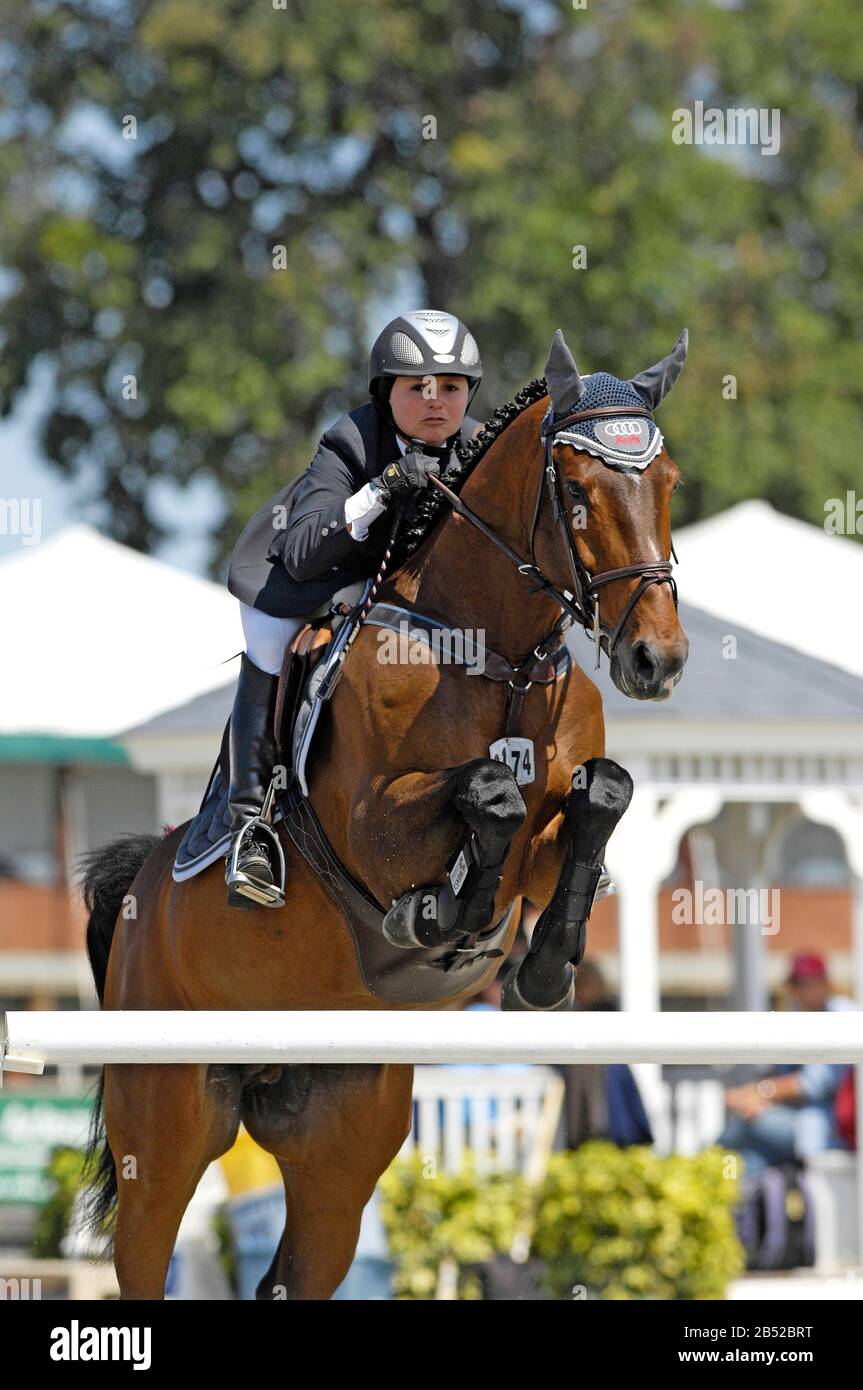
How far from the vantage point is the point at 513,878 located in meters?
5.15

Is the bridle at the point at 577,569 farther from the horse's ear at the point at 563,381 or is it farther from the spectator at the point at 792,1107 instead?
the spectator at the point at 792,1107

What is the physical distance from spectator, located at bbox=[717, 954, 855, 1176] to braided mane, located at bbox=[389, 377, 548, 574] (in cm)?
636

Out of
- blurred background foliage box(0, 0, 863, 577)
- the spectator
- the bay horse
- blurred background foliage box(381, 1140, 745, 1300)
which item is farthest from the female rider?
blurred background foliage box(0, 0, 863, 577)

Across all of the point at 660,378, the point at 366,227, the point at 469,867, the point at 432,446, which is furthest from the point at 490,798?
the point at 366,227

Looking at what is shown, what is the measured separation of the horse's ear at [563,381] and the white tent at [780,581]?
24.3 ft

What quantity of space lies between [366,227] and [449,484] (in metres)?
19.2

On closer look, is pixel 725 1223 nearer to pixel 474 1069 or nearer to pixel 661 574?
pixel 474 1069

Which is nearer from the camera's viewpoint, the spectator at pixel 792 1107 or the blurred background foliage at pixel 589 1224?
the blurred background foliage at pixel 589 1224

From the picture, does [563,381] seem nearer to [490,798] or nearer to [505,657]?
[505,657]

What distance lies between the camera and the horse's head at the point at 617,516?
4.52 m

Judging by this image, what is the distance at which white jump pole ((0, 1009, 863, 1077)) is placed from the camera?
14.1 feet

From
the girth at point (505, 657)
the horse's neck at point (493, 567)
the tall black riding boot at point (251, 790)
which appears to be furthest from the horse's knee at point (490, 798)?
the tall black riding boot at point (251, 790)

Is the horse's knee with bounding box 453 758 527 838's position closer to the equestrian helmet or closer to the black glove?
the black glove

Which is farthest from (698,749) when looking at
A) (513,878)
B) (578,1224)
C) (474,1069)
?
(513,878)
